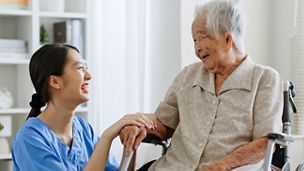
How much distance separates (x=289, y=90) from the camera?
89.3 inches

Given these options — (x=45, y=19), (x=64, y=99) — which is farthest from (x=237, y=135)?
(x=45, y=19)

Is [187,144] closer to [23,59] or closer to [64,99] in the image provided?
[64,99]

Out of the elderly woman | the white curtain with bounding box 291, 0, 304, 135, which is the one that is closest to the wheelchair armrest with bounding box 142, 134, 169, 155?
the elderly woman

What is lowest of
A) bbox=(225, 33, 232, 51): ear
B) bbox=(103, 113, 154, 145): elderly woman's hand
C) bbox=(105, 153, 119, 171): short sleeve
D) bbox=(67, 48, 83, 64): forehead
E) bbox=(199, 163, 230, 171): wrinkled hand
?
bbox=(105, 153, 119, 171): short sleeve

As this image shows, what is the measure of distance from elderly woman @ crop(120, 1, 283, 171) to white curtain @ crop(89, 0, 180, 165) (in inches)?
51.4

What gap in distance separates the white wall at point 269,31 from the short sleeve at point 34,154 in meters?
2.06

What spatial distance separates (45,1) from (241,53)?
6.21 ft

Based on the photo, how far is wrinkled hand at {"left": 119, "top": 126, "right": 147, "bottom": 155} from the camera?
216 centimetres

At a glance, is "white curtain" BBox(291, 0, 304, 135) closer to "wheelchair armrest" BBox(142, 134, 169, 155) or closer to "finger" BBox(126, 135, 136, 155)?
"wheelchair armrest" BBox(142, 134, 169, 155)

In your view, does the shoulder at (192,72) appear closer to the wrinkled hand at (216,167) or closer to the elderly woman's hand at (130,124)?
the elderly woman's hand at (130,124)

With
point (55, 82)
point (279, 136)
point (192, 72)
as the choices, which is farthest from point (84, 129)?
point (279, 136)

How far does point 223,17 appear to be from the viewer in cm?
222

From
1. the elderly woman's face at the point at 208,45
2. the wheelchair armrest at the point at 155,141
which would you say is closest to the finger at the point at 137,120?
the wheelchair armrest at the point at 155,141

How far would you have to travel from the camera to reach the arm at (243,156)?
2.10 m
